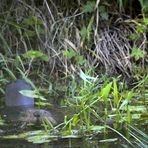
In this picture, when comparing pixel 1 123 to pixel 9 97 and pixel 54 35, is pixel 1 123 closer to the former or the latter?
pixel 9 97

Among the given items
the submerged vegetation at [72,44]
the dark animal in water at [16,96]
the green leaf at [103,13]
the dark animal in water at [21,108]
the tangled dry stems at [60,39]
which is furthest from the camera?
the green leaf at [103,13]

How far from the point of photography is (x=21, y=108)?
251 cm

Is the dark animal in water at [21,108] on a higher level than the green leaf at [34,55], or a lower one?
lower

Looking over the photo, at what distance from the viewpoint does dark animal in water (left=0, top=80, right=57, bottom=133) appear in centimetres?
220

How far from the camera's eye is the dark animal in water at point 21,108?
2.20m

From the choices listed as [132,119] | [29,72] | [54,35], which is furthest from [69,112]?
[54,35]

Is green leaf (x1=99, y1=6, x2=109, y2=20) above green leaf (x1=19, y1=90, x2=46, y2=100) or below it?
above

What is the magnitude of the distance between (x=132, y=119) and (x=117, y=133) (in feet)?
0.71

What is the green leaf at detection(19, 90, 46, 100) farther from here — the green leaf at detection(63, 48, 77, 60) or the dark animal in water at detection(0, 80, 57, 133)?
the green leaf at detection(63, 48, 77, 60)

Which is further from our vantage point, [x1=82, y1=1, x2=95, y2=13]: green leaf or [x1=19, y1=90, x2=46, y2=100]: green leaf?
[x1=82, y1=1, x2=95, y2=13]: green leaf

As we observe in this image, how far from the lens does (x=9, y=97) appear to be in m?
2.58

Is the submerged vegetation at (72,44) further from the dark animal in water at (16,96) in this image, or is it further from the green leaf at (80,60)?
the dark animal in water at (16,96)

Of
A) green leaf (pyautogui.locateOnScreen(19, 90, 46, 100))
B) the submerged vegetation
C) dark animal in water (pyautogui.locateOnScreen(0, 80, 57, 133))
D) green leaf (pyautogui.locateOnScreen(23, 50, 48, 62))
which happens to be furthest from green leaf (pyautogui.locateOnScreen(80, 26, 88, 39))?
green leaf (pyautogui.locateOnScreen(19, 90, 46, 100))

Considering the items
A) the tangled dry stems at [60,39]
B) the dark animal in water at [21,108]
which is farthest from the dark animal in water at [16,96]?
the tangled dry stems at [60,39]
